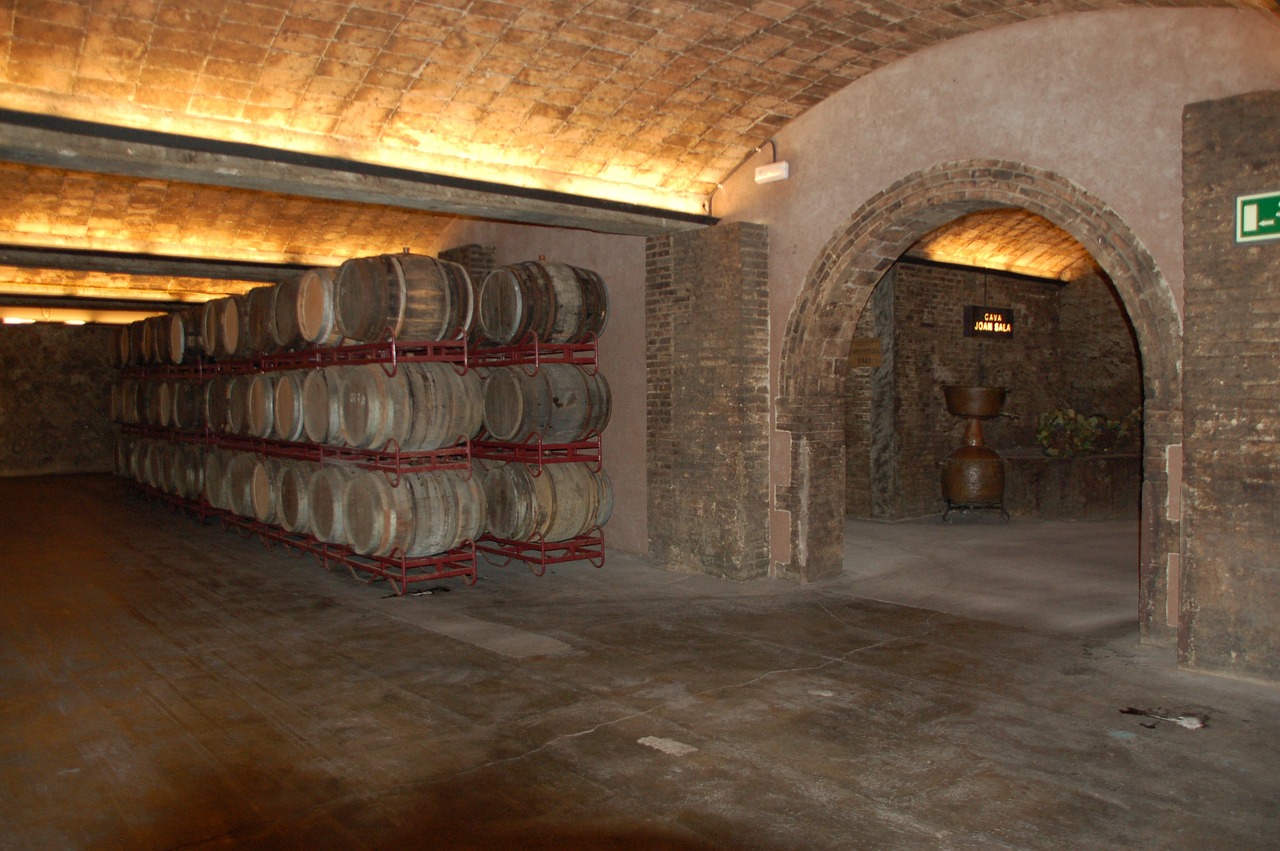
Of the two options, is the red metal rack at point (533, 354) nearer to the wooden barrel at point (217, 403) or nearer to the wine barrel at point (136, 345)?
the wooden barrel at point (217, 403)

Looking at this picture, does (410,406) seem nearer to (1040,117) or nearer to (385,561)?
(385,561)

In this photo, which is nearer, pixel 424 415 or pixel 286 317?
pixel 424 415

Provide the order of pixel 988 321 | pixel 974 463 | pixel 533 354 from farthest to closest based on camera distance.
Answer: pixel 988 321
pixel 974 463
pixel 533 354

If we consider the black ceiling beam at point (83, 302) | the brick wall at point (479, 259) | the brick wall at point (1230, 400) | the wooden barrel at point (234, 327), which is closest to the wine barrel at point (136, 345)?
the black ceiling beam at point (83, 302)

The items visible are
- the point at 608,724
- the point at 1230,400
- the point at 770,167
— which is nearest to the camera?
the point at 608,724

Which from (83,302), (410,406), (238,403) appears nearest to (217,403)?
(238,403)

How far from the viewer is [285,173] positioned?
219 inches

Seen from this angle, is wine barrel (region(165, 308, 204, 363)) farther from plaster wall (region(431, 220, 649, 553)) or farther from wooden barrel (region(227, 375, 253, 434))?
plaster wall (region(431, 220, 649, 553))

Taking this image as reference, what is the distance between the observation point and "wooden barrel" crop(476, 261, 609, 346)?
7.67 m

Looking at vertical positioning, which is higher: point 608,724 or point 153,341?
point 153,341

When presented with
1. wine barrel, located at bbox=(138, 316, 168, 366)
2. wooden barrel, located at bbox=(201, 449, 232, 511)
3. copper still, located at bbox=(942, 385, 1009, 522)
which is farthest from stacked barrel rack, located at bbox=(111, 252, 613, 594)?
copper still, located at bbox=(942, 385, 1009, 522)

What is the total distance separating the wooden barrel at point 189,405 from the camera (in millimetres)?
10734

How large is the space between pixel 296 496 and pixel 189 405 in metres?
3.82

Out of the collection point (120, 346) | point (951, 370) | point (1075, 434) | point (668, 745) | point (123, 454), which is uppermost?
point (120, 346)
